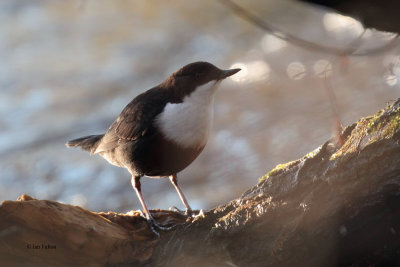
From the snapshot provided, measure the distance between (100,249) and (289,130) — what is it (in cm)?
477

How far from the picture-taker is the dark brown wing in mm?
4008

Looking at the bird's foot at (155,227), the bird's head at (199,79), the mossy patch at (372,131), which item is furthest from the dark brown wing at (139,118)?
the mossy patch at (372,131)

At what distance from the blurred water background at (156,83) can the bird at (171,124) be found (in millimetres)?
2814

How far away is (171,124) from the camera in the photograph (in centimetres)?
384

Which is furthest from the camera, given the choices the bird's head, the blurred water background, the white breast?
the blurred water background

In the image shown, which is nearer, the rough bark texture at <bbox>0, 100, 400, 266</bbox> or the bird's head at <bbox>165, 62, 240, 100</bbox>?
the rough bark texture at <bbox>0, 100, 400, 266</bbox>

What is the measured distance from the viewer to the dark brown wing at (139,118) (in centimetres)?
401

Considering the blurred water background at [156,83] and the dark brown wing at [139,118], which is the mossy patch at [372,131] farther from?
the blurred water background at [156,83]

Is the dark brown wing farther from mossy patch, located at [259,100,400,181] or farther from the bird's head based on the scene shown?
mossy patch, located at [259,100,400,181]

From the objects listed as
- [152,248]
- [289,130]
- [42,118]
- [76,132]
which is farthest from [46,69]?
[152,248]

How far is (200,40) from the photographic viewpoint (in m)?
9.59

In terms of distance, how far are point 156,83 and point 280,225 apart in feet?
19.5

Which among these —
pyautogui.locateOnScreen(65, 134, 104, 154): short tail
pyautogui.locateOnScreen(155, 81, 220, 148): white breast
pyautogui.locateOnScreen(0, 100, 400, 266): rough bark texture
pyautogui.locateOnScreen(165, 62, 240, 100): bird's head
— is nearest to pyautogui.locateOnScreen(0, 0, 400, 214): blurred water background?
pyautogui.locateOnScreen(65, 134, 104, 154): short tail

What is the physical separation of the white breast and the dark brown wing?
8 centimetres
